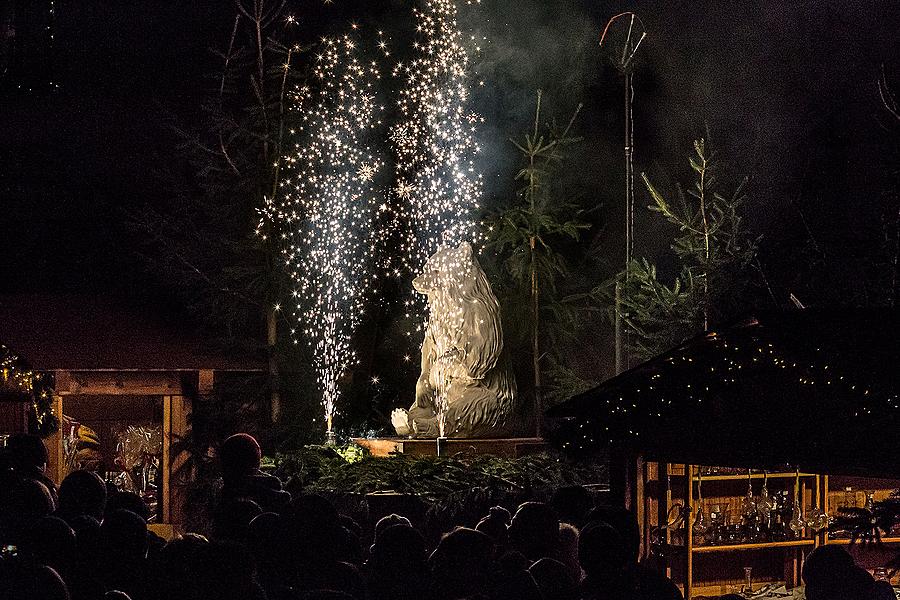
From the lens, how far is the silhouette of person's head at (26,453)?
27.0ft

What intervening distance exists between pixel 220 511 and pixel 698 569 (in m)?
6.11

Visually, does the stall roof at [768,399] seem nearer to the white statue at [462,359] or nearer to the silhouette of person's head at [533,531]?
the silhouette of person's head at [533,531]

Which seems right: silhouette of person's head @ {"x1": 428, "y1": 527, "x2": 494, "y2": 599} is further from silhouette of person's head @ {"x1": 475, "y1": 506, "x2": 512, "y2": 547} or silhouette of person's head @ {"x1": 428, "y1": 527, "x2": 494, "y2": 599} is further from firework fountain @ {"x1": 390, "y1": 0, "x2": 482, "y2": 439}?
firework fountain @ {"x1": 390, "y1": 0, "x2": 482, "y2": 439}

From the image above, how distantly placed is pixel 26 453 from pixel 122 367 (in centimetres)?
652

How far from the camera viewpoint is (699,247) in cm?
1633

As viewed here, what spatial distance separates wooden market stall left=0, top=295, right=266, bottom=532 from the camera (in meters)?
14.4

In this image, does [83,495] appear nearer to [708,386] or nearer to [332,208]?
[708,386]

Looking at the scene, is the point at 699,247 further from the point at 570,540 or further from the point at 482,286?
the point at 570,540

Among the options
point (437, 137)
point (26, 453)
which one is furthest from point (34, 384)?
point (437, 137)

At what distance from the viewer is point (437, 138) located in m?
19.1

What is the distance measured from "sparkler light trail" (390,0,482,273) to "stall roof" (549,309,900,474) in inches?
413

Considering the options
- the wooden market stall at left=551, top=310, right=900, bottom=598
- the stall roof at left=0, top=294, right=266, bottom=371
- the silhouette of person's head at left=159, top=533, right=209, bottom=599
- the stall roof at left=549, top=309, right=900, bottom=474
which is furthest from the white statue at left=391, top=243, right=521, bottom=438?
the silhouette of person's head at left=159, top=533, right=209, bottom=599

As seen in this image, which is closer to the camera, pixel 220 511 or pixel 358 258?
pixel 220 511

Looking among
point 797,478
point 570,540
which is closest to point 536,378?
point 797,478
